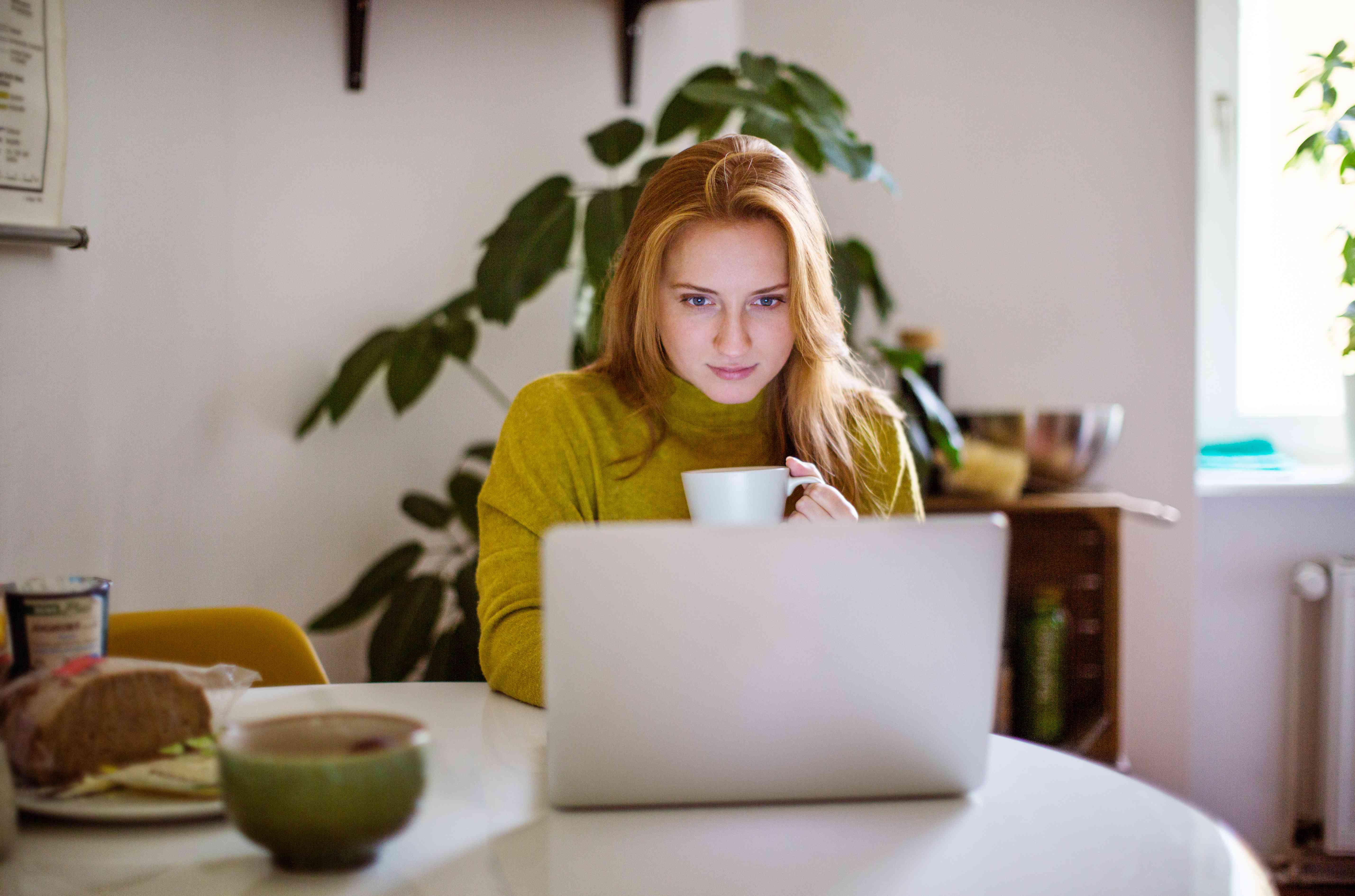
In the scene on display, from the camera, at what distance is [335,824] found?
0.52 m

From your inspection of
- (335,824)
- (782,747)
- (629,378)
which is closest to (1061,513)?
(629,378)

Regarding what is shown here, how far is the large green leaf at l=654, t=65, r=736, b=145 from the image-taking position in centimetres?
182

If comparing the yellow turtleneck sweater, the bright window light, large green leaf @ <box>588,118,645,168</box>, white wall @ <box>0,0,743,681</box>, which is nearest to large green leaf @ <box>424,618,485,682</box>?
white wall @ <box>0,0,743,681</box>

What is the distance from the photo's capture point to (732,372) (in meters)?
1.17

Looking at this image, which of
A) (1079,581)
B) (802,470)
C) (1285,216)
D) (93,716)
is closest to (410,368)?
(802,470)

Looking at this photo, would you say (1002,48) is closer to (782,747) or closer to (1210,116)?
(1210,116)

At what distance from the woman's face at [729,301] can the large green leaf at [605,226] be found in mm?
509

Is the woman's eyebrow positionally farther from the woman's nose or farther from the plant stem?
the plant stem

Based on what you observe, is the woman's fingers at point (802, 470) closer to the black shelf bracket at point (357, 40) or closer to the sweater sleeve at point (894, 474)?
the sweater sleeve at point (894, 474)

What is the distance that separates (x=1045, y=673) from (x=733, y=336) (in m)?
1.34

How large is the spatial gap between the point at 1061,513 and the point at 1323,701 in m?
0.67

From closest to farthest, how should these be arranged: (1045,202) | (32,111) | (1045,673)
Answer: (32,111) < (1045,673) < (1045,202)

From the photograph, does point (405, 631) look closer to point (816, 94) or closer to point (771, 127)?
point (771, 127)

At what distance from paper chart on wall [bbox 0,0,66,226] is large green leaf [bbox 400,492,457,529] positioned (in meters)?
0.66
